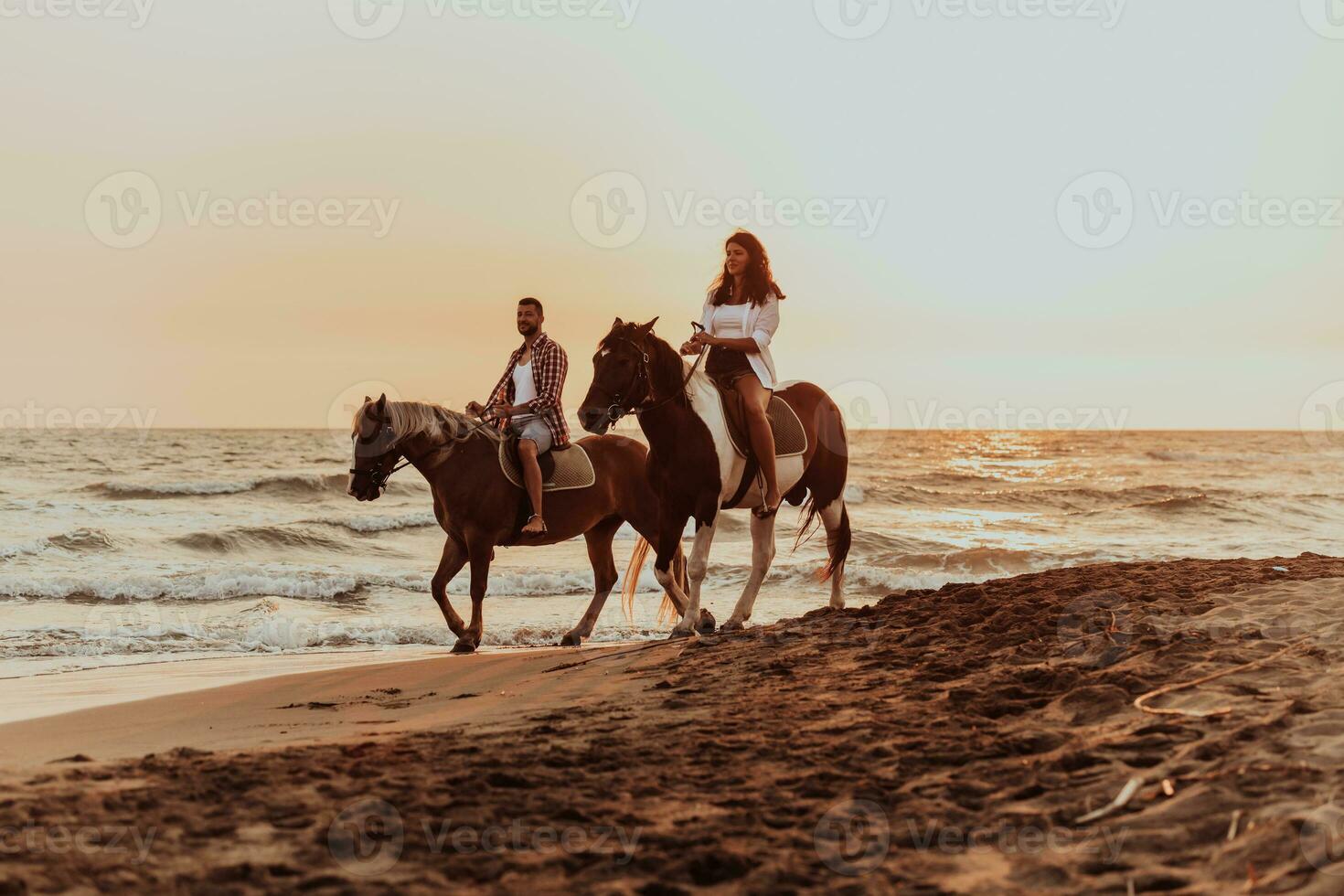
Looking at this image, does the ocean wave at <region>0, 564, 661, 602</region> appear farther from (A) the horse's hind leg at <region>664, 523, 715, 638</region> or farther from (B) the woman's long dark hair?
(B) the woman's long dark hair

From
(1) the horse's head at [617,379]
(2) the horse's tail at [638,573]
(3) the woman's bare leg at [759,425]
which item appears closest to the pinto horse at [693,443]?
(1) the horse's head at [617,379]

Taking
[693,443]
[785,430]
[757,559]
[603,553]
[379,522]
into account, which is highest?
[785,430]

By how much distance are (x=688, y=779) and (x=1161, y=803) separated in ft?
4.85

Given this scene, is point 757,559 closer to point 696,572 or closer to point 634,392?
point 696,572

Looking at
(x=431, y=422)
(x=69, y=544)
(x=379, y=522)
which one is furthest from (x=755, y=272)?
(x=379, y=522)

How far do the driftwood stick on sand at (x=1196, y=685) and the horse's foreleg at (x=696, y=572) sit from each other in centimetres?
355

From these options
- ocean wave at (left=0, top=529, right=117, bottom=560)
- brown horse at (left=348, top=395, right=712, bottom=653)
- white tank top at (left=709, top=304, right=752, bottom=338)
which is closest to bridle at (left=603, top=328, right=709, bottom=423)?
white tank top at (left=709, top=304, right=752, bottom=338)

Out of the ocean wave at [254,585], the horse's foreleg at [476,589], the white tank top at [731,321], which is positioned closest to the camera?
the white tank top at [731,321]

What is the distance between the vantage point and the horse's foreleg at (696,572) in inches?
309

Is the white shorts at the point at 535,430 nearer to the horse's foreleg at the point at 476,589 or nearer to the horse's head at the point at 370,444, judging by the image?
the horse's foreleg at the point at 476,589

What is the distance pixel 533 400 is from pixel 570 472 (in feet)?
2.21

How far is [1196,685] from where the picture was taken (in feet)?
15.0

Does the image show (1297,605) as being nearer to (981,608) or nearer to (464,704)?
(981,608)

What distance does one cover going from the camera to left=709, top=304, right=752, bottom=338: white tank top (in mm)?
7949
